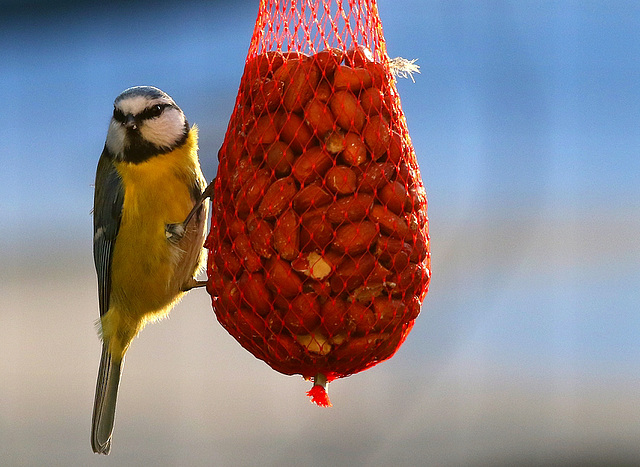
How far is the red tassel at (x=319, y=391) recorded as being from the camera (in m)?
1.29

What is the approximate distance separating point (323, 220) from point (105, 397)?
39.1 inches

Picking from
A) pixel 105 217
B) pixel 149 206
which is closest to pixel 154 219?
pixel 149 206

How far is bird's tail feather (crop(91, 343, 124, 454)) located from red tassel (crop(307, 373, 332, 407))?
0.81m

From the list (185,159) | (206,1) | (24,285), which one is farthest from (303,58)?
(24,285)

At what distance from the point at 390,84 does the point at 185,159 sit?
57cm

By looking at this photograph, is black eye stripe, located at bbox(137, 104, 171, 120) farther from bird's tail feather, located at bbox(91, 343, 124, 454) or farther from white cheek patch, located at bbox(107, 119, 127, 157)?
bird's tail feather, located at bbox(91, 343, 124, 454)

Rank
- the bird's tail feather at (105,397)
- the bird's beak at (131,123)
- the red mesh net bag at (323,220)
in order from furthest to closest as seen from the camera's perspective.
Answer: the bird's tail feather at (105,397), the bird's beak at (131,123), the red mesh net bag at (323,220)

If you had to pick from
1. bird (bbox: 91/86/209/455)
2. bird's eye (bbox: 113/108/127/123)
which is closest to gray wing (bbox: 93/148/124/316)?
bird (bbox: 91/86/209/455)

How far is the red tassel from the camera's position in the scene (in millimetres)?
1293

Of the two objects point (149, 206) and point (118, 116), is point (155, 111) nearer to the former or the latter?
point (118, 116)

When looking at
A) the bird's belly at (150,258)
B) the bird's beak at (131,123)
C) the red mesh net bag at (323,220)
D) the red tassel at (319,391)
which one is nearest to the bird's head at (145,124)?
the bird's beak at (131,123)

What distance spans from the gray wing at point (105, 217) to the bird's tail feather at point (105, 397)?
137 mm

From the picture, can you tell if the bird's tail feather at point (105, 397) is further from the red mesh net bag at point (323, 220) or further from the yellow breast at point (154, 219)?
the red mesh net bag at point (323, 220)

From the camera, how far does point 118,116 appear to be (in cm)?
173
